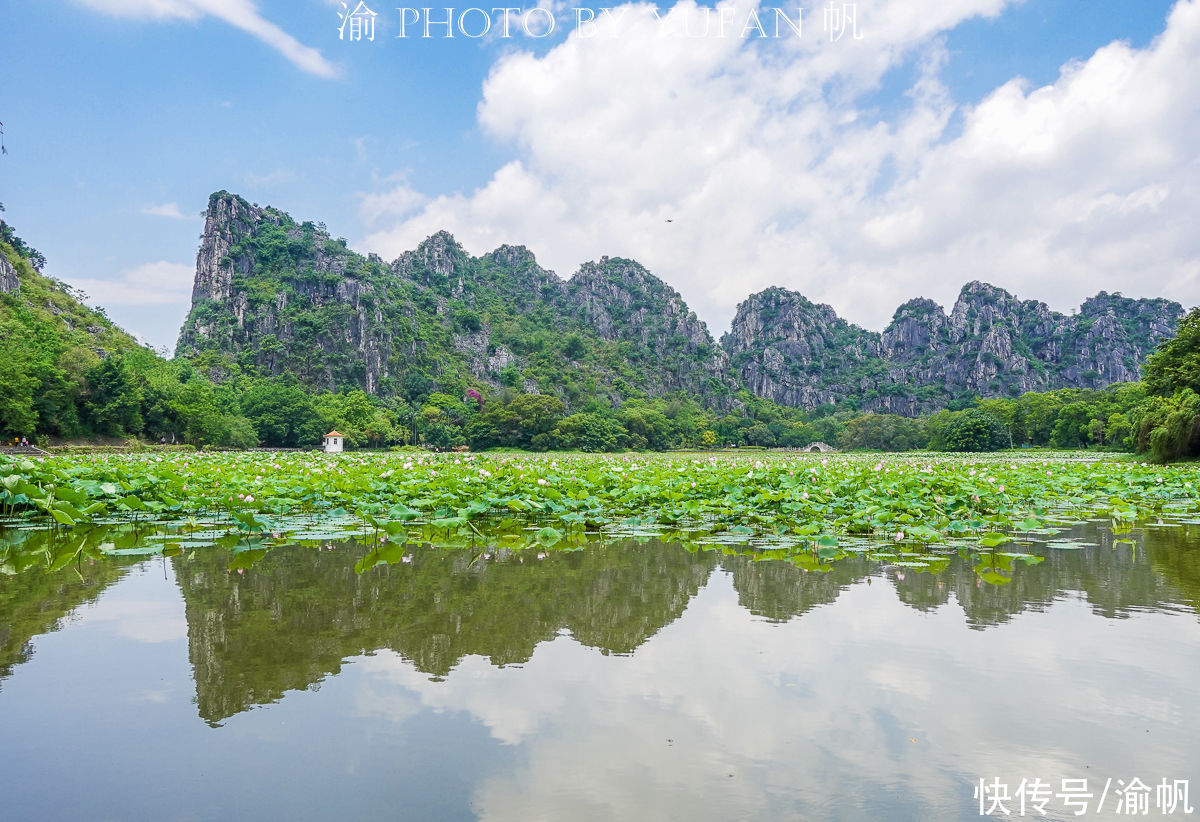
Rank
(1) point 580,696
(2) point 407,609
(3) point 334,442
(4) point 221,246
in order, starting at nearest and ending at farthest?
(1) point 580,696 < (2) point 407,609 < (3) point 334,442 < (4) point 221,246

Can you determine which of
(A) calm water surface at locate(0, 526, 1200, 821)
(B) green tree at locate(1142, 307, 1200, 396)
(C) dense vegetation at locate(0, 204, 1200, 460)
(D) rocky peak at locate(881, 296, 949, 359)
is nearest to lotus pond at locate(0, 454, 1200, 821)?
(A) calm water surface at locate(0, 526, 1200, 821)

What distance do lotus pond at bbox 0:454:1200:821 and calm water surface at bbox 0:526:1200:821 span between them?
13mm

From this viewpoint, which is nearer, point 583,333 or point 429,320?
point 429,320

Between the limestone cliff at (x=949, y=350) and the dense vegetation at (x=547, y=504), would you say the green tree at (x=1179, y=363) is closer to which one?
the dense vegetation at (x=547, y=504)

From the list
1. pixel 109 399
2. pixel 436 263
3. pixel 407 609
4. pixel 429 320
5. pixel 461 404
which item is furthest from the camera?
pixel 436 263

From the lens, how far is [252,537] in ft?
22.9

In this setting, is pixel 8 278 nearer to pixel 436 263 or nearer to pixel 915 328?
pixel 436 263

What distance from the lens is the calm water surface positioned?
2068 millimetres

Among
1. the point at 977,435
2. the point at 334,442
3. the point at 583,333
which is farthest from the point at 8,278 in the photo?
the point at 583,333

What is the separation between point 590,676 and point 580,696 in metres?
0.24

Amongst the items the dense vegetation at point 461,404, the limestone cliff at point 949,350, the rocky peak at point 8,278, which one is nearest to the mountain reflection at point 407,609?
the dense vegetation at point 461,404

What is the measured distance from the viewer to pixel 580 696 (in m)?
2.81

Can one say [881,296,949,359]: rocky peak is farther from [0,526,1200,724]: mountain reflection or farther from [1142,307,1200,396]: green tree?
[0,526,1200,724]: mountain reflection

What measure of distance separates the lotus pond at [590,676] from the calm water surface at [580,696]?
1 centimetres
